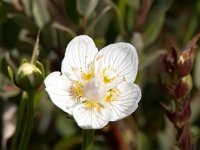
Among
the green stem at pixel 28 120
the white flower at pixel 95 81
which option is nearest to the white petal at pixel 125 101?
the white flower at pixel 95 81

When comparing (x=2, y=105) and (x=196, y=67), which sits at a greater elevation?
(x=196, y=67)

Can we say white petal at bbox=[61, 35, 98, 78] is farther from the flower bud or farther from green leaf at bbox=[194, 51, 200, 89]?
green leaf at bbox=[194, 51, 200, 89]

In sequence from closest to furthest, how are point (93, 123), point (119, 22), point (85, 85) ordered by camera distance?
point (93, 123) → point (85, 85) → point (119, 22)

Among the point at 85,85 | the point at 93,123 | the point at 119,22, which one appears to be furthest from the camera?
the point at 119,22

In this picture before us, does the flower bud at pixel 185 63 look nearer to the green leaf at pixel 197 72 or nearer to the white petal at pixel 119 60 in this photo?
the white petal at pixel 119 60

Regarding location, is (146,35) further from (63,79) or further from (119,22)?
(63,79)

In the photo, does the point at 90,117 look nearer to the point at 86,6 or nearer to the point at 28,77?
the point at 28,77

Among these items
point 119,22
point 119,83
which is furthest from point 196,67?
point 119,83
